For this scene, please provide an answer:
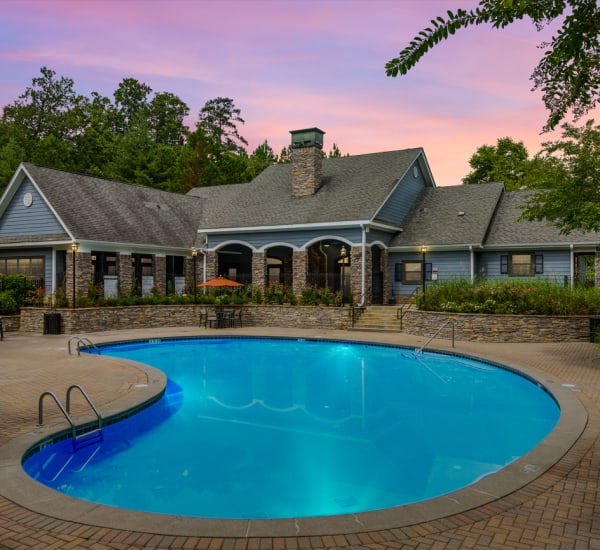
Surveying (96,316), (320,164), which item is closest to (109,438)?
(96,316)

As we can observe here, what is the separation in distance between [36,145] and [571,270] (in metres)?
Answer: 51.8

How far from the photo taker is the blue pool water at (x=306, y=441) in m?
6.85

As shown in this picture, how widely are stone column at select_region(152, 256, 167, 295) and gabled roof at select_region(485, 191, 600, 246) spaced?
1705 centimetres

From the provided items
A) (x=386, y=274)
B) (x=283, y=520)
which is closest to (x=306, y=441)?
(x=283, y=520)

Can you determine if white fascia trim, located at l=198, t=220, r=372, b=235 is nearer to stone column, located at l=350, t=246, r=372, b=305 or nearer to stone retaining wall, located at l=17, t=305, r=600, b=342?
stone column, located at l=350, t=246, r=372, b=305

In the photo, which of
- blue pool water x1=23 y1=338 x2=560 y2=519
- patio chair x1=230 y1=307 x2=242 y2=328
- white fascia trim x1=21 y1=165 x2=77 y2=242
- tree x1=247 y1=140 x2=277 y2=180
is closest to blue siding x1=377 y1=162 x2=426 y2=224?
patio chair x1=230 y1=307 x2=242 y2=328

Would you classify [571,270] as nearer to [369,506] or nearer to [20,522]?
[369,506]

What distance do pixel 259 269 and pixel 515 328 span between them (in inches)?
A: 533

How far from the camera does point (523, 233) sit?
25969 millimetres

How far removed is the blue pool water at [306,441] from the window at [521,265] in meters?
12.3

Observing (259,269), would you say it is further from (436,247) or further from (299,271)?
(436,247)

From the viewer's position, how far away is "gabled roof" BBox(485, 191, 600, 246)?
80.5ft

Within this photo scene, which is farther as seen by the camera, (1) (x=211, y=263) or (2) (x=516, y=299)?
(1) (x=211, y=263)

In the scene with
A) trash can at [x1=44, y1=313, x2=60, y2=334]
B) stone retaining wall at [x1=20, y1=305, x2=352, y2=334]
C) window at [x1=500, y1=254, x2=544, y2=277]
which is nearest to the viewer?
trash can at [x1=44, y1=313, x2=60, y2=334]
